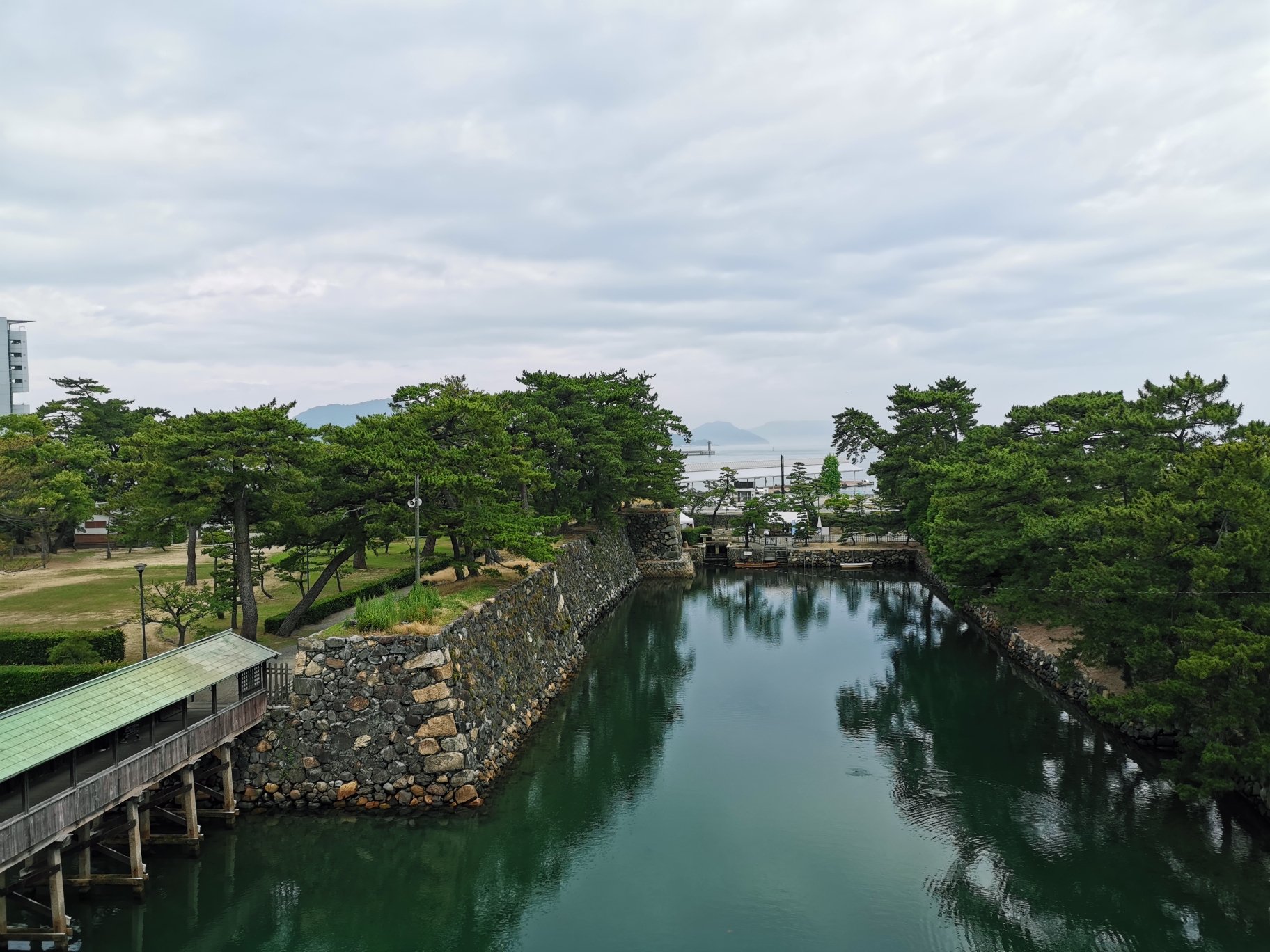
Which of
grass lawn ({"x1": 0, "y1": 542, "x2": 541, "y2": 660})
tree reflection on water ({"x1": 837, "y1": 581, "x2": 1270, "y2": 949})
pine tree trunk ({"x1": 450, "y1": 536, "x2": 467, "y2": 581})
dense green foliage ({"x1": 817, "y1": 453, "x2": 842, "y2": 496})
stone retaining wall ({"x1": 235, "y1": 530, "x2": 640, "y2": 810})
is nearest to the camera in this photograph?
tree reflection on water ({"x1": 837, "y1": 581, "x2": 1270, "y2": 949})

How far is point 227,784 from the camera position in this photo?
672 inches

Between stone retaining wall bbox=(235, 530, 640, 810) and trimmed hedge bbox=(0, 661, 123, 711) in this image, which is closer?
stone retaining wall bbox=(235, 530, 640, 810)

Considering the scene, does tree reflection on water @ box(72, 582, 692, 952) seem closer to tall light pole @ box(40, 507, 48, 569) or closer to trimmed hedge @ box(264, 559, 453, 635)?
trimmed hedge @ box(264, 559, 453, 635)

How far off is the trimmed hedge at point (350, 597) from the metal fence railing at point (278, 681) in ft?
20.0

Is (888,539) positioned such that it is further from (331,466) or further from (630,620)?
(331,466)

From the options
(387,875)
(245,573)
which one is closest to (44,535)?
(245,573)

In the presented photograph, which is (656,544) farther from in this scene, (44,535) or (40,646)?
(40,646)

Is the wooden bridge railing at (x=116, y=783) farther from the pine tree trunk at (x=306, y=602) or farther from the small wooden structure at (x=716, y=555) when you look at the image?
the small wooden structure at (x=716, y=555)

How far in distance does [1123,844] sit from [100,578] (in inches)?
1438

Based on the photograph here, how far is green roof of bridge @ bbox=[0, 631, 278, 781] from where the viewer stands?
40.1 ft

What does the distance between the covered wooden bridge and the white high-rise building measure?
9025cm

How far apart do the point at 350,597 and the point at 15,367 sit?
8804cm

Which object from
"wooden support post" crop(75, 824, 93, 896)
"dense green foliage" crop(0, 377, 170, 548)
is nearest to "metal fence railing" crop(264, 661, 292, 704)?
"wooden support post" crop(75, 824, 93, 896)

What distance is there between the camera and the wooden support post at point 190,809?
15.8 m
